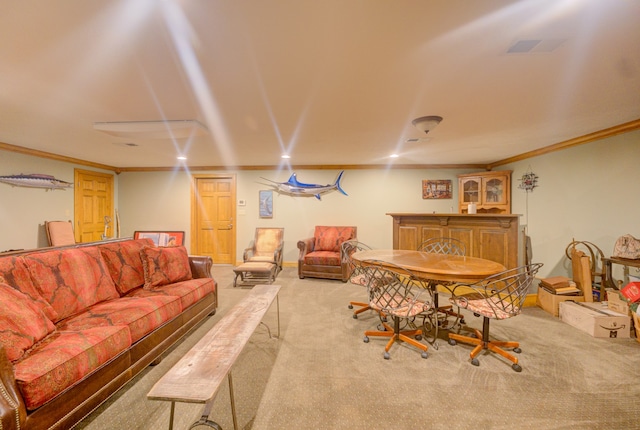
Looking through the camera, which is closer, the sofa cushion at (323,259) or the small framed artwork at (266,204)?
the sofa cushion at (323,259)

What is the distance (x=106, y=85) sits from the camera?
2.13 meters

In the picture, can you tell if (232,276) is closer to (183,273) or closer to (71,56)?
(183,273)

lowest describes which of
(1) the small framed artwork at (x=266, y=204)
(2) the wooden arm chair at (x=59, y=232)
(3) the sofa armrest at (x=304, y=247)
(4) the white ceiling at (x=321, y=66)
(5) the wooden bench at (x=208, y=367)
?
(5) the wooden bench at (x=208, y=367)

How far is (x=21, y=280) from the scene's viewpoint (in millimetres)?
1845

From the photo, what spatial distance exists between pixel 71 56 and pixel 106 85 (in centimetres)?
41

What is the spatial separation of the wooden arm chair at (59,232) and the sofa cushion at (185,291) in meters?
3.14

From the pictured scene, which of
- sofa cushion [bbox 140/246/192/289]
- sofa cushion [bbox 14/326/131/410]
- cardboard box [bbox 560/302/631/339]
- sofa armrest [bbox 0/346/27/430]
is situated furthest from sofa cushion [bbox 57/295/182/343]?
cardboard box [bbox 560/302/631/339]

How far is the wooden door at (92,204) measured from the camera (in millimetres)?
5363

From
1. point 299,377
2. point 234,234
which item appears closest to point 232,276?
point 234,234

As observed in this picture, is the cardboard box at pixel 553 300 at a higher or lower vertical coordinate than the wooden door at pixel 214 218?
lower

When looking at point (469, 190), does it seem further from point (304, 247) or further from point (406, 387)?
point (406, 387)

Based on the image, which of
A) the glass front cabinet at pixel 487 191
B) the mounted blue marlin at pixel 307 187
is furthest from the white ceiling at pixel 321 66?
the mounted blue marlin at pixel 307 187

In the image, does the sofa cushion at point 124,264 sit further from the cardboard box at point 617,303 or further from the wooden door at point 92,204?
the cardboard box at point 617,303

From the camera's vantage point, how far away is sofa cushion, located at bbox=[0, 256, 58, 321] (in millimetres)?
1790
